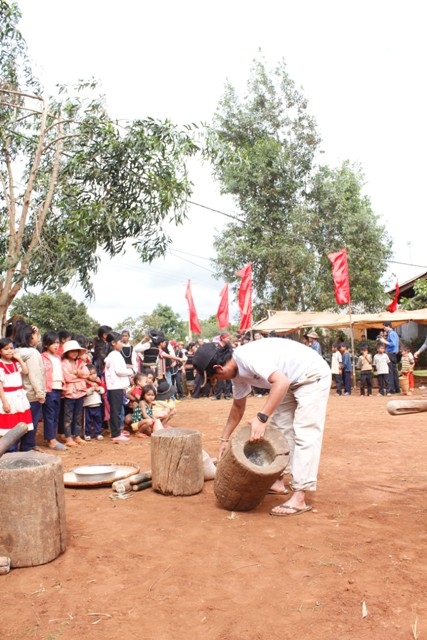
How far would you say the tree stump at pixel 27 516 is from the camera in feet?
11.4

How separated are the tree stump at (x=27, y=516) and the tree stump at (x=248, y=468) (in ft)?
4.68

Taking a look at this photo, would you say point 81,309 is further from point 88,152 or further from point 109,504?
point 109,504

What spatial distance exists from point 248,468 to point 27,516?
64.7 inches

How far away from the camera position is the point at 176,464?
500cm

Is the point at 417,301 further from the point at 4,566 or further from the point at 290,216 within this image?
the point at 4,566

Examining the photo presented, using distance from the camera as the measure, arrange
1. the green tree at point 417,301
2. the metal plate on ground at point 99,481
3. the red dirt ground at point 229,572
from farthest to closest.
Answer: the green tree at point 417,301
the metal plate on ground at point 99,481
the red dirt ground at point 229,572

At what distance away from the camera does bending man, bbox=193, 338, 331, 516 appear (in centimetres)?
425

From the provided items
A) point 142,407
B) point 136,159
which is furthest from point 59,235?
point 142,407

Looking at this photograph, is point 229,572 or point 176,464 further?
point 176,464

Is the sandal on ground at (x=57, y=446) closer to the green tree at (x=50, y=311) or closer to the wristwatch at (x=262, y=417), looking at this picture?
the wristwatch at (x=262, y=417)

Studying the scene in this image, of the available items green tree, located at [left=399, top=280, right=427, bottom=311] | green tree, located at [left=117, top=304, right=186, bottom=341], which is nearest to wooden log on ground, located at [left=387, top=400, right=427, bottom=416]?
green tree, located at [left=399, top=280, right=427, bottom=311]

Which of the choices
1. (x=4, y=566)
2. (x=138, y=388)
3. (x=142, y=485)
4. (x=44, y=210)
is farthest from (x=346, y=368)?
(x=4, y=566)

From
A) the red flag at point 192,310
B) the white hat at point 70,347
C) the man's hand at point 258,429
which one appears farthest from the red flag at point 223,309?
the man's hand at point 258,429

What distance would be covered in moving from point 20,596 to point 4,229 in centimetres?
705
